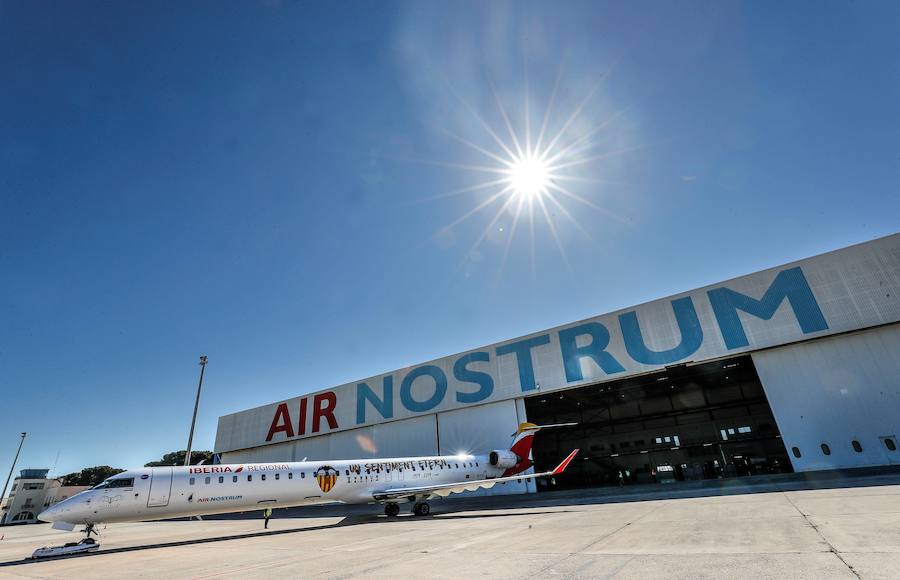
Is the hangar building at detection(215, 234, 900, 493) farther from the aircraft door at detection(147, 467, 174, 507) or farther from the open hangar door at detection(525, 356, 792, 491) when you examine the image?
the aircraft door at detection(147, 467, 174, 507)

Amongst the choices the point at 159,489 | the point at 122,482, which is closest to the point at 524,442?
the point at 159,489

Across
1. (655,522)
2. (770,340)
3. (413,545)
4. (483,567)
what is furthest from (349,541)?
(770,340)

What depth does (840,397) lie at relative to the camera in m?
21.5

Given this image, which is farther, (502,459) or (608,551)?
(502,459)

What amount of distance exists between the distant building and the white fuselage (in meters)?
55.1

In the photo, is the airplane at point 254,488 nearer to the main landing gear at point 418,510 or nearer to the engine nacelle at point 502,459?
the main landing gear at point 418,510

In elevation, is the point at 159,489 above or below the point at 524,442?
below

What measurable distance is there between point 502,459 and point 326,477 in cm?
1185

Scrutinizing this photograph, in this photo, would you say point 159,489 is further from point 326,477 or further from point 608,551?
point 608,551

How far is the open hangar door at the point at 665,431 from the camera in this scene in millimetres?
37438

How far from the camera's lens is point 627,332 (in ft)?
89.7

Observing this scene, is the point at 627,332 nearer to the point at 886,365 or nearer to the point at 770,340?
the point at 770,340

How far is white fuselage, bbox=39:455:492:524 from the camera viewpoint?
13.3 meters

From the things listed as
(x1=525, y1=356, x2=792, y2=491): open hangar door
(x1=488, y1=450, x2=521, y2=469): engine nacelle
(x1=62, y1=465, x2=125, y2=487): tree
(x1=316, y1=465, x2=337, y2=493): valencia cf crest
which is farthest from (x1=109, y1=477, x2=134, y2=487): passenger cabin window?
(x1=62, y1=465, x2=125, y2=487): tree
